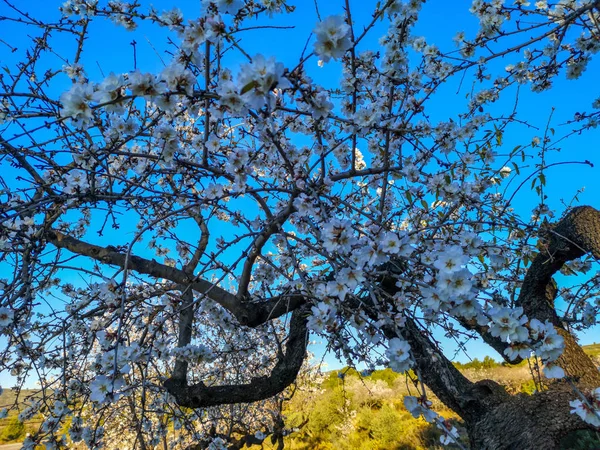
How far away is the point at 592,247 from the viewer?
10.8ft

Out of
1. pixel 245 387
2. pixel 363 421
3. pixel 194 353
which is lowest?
pixel 363 421

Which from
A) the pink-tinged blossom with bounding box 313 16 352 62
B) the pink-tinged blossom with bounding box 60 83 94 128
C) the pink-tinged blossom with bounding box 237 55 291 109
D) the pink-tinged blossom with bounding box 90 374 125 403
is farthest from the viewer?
the pink-tinged blossom with bounding box 90 374 125 403

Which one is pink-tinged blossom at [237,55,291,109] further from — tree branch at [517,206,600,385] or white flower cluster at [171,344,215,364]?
tree branch at [517,206,600,385]

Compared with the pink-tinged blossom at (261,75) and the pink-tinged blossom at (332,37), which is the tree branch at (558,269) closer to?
the pink-tinged blossom at (332,37)

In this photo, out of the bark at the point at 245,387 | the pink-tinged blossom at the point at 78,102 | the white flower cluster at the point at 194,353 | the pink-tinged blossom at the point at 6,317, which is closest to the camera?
the pink-tinged blossom at the point at 78,102

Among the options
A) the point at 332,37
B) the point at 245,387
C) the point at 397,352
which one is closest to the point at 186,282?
the point at 245,387

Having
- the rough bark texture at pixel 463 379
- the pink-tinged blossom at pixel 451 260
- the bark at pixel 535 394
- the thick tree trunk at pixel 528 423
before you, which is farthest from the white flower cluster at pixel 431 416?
the thick tree trunk at pixel 528 423

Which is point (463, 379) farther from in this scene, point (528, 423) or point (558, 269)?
point (558, 269)

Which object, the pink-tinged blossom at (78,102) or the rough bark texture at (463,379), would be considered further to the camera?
the rough bark texture at (463,379)

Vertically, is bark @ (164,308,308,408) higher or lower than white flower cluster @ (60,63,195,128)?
lower

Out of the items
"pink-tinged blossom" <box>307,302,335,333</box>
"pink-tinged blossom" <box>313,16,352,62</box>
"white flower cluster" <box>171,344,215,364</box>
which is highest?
"pink-tinged blossom" <box>313,16,352,62</box>

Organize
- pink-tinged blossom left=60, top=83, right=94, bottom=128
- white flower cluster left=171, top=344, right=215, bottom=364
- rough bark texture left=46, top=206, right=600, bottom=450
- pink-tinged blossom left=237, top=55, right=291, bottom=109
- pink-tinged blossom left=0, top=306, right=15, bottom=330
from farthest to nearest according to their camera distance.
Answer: rough bark texture left=46, top=206, right=600, bottom=450 → white flower cluster left=171, top=344, right=215, bottom=364 → pink-tinged blossom left=0, top=306, right=15, bottom=330 → pink-tinged blossom left=60, top=83, right=94, bottom=128 → pink-tinged blossom left=237, top=55, right=291, bottom=109

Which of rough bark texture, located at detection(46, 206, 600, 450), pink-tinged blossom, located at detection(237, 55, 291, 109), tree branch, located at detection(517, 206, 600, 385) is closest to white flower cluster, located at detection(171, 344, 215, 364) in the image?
rough bark texture, located at detection(46, 206, 600, 450)

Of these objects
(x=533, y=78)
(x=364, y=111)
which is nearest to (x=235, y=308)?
(x=364, y=111)
